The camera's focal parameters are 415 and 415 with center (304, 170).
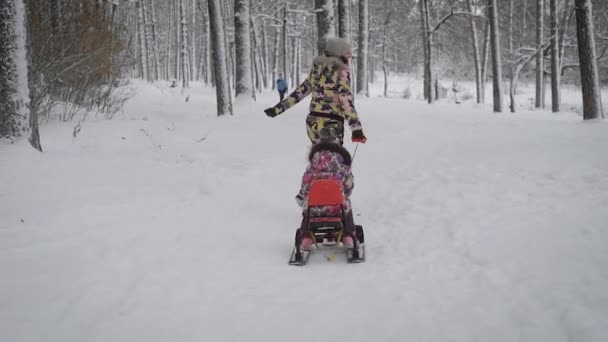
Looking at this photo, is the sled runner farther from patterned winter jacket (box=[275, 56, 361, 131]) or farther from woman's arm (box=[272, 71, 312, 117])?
woman's arm (box=[272, 71, 312, 117])

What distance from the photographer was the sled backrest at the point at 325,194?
415 cm

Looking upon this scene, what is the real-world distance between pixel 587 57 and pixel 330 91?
818cm

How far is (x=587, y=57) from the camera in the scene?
970 centimetres

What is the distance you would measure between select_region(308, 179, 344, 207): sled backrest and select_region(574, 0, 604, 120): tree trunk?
8745mm

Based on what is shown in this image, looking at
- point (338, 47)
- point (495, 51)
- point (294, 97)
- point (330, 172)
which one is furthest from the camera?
point (495, 51)

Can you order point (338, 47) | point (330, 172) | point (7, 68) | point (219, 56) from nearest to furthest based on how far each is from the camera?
point (330, 172), point (338, 47), point (7, 68), point (219, 56)

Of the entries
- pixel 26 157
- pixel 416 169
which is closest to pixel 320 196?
pixel 416 169

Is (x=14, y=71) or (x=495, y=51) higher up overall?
(x=495, y=51)

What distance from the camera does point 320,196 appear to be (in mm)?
4156

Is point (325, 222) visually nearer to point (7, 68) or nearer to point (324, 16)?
point (7, 68)

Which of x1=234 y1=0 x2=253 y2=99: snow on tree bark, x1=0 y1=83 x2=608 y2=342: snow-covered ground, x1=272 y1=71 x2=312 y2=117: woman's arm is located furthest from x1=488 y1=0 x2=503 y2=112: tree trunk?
x1=272 y1=71 x2=312 y2=117: woman's arm

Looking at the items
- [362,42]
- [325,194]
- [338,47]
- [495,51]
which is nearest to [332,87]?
[338,47]

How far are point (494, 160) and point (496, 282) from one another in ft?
12.7

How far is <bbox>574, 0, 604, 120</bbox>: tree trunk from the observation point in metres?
9.52
